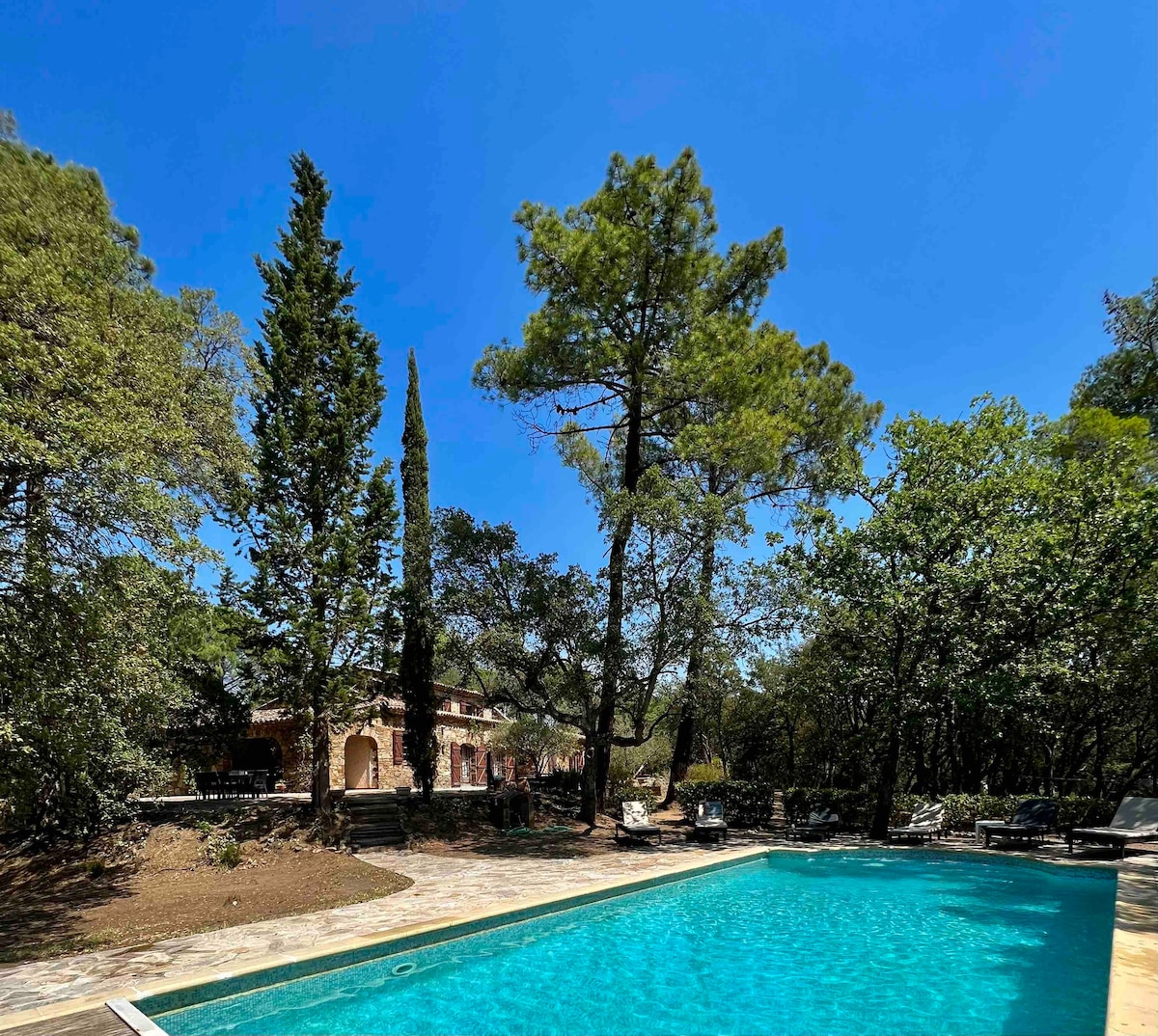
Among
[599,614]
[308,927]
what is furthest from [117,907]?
[599,614]

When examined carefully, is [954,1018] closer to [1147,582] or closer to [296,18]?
[1147,582]

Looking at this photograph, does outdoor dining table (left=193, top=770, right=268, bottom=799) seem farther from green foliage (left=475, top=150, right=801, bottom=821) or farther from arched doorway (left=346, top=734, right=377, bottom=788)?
green foliage (left=475, top=150, right=801, bottom=821)

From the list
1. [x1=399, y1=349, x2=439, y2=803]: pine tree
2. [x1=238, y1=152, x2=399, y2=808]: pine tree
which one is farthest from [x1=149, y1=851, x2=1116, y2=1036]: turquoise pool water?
[x1=399, y1=349, x2=439, y2=803]: pine tree

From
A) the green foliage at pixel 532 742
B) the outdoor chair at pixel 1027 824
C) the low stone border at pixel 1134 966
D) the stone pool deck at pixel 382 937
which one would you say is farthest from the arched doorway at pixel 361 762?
the low stone border at pixel 1134 966

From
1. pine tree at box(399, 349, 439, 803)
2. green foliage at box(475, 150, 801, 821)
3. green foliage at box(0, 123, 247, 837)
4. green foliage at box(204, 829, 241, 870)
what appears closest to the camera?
green foliage at box(0, 123, 247, 837)

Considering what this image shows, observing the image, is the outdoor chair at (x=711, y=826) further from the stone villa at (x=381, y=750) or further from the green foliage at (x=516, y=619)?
the stone villa at (x=381, y=750)

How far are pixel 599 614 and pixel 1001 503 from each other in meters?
8.30

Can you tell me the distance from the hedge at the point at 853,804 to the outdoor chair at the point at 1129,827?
2288mm

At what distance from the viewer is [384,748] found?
24984mm

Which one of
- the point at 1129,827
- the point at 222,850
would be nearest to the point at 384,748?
the point at 222,850

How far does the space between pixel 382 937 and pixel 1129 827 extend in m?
12.2

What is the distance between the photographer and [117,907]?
8.37 m

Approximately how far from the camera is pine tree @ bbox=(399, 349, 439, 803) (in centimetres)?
1544

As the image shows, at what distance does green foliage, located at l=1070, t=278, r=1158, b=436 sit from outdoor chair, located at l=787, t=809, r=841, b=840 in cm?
1216
